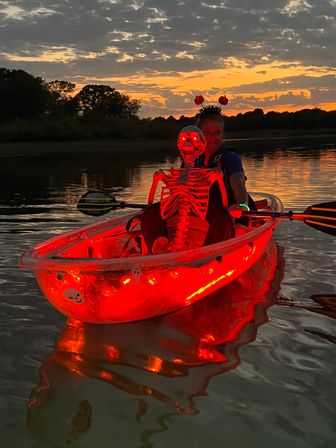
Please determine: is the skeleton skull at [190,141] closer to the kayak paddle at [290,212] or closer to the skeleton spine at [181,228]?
the skeleton spine at [181,228]

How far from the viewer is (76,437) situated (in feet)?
10.6

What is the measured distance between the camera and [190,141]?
584 centimetres

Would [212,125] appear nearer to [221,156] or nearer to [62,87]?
[221,156]

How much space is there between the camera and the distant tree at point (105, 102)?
9550 centimetres

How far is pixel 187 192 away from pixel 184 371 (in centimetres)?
209

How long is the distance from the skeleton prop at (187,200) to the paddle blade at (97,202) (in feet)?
3.85

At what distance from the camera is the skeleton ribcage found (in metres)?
5.60

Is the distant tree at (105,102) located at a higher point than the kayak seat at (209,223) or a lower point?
higher

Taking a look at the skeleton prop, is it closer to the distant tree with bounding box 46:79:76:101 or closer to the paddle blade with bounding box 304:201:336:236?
the paddle blade with bounding box 304:201:336:236

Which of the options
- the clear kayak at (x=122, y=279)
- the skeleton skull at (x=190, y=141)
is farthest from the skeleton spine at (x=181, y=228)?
the skeleton skull at (x=190, y=141)

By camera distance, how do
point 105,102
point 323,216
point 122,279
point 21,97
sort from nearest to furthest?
point 122,279 < point 323,216 < point 21,97 < point 105,102

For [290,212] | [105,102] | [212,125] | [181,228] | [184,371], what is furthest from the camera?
[105,102]

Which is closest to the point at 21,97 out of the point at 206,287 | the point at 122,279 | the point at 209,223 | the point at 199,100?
the point at 199,100

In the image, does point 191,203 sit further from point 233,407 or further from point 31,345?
point 233,407
